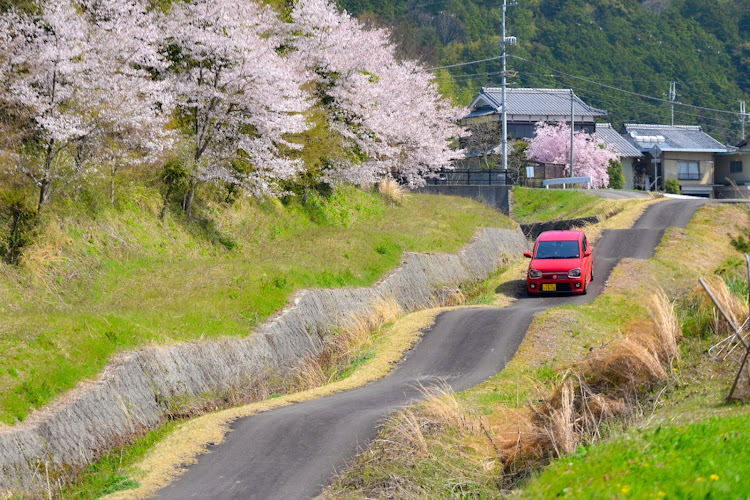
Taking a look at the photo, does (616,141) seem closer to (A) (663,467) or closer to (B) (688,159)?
A: (B) (688,159)

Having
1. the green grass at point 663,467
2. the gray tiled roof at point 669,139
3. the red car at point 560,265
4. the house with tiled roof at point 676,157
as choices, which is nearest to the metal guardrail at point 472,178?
the red car at point 560,265

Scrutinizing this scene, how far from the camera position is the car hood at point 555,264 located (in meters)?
27.8

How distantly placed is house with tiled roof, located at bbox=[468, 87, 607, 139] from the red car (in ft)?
143

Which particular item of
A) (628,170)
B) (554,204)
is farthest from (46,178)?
(628,170)

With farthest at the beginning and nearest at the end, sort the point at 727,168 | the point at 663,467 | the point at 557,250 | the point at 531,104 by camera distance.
→ the point at 727,168 → the point at 531,104 → the point at 557,250 → the point at 663,467

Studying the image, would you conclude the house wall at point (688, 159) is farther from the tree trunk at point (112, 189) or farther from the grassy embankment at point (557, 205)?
the tree trunk at point (112, 189)

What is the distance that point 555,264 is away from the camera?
28062mm

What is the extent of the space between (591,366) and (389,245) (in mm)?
15405

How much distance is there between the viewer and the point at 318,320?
22422 millimetres

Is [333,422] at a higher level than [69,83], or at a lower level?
lower

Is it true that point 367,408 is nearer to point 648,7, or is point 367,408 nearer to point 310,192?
point 310,192

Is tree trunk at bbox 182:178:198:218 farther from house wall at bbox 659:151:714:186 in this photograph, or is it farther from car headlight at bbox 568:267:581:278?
house wall at bbox 659:151:714:186

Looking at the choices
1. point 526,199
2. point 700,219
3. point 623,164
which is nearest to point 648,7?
point 623,164

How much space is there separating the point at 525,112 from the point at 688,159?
1693 cm
